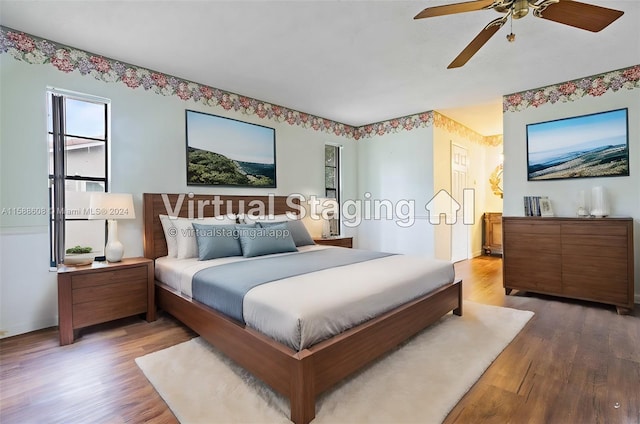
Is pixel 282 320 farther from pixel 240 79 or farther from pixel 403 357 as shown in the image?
pixel 240 79

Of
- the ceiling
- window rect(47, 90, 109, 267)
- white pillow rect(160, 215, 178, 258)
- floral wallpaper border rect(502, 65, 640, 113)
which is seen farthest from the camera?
floral wallpaper border rect(502, 65, 640, 113)

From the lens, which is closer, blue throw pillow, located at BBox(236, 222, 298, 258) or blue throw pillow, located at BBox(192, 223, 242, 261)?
blue throw pillow, located at BBox(192, 223, 242, 261)

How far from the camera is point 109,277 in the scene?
2.78 meters

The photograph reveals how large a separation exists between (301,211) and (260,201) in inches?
29.9

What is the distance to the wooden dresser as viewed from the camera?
10.4 feet

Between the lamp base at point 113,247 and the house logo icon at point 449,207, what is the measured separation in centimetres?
422

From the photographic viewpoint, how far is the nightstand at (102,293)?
8.30 ft

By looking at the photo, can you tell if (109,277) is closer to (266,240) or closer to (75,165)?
(75,165)

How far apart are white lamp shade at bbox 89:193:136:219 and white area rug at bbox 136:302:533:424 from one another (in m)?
1.33

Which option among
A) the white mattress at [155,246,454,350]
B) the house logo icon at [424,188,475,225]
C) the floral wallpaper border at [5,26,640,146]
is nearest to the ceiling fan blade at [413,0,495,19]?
the white mattress at [155,246,454,350]

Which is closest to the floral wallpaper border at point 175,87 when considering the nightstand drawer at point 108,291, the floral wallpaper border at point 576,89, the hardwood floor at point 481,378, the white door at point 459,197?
the white door at point 459,197

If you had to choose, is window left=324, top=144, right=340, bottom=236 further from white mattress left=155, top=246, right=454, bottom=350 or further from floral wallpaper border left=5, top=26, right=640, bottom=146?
white mattress left=155, top=246, right=454, bottom=350

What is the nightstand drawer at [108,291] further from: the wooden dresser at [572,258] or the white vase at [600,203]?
the white vase at [600,203]

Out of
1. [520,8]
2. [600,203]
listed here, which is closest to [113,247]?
[520,8]
